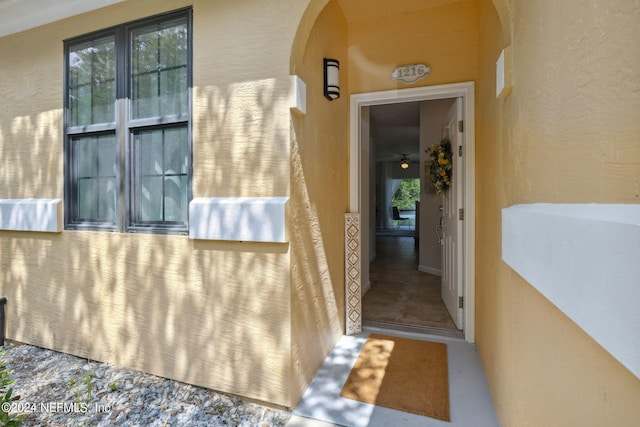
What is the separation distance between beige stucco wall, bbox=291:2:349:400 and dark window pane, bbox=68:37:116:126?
5.22ft

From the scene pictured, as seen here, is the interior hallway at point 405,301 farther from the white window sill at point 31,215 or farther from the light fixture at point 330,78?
the white window sill at point 31,215

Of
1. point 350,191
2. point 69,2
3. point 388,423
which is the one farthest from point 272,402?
point 69,2

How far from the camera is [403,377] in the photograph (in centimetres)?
213

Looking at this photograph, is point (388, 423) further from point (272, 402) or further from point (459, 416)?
point (272, 402)

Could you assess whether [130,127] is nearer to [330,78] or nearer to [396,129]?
[330,78]

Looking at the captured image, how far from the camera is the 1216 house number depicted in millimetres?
2688

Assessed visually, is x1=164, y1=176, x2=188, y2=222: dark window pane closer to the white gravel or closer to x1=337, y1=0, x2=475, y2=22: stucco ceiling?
the white gravel

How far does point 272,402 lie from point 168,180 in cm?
166

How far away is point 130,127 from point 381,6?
7.79 feet

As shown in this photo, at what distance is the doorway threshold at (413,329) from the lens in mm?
2752

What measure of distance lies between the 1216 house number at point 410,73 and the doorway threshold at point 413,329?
234 centimetres

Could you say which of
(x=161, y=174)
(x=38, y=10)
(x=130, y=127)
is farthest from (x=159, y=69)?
(x=38, y=10)

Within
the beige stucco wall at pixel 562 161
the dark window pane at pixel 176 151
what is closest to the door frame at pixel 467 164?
the beige stucco wall at pixel 562 161

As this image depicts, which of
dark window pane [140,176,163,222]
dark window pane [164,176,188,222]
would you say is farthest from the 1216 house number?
dark window pane [140,176,163,222]
